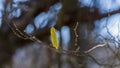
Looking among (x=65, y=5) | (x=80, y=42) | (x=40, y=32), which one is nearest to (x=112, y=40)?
(x=80, y=42)

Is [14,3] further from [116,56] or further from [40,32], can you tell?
[116,56]

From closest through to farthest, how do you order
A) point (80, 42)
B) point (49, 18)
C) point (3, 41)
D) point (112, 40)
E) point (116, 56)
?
point (112, 40) < point (116, 56) < point (80, 42) < point (49, 18) < point (3, 41)

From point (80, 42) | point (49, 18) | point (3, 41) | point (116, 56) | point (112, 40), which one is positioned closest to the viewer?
point (112, 40)

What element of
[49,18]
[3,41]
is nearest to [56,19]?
[49,18]

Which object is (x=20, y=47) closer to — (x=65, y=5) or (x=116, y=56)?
(x=65, y=5)

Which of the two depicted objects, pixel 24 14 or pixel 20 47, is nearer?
pixel 24 14

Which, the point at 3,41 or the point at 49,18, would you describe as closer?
the point at 49,18

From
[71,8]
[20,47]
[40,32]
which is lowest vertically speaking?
[20,47]

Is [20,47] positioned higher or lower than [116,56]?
lower

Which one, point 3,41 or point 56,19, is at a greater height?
point 56,19
